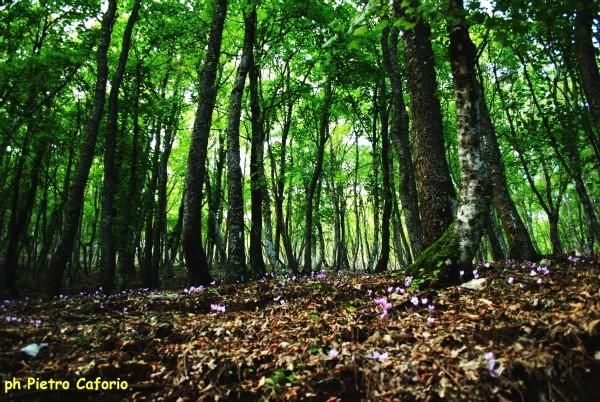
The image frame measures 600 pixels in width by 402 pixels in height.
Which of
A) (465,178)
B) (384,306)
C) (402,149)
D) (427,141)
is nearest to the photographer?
(384,306)

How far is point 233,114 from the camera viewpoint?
11.6 metres

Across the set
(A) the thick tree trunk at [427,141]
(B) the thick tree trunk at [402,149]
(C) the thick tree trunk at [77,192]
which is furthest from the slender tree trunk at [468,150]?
(C) the thick tree trunk at [77,192]

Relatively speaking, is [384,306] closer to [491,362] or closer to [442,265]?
[442,265]

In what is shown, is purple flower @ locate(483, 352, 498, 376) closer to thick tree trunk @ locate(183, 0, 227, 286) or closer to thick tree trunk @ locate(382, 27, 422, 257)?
thick tree trunk @ locate(183, 0, 227, 286)

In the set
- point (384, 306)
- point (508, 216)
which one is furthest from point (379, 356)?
point (508, 216)

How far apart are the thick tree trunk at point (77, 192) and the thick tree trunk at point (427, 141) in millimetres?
8679

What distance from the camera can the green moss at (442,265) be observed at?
5695 mm

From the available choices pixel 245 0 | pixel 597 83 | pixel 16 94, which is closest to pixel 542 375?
pixel 597 83

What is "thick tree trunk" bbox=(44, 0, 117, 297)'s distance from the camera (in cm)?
1029

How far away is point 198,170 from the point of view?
35.4 ft

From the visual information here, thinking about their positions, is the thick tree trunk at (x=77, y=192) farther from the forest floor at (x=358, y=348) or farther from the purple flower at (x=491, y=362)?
the purple flower at (x=491, y=362)

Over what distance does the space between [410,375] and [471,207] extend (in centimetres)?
313

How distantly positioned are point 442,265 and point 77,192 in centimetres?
965

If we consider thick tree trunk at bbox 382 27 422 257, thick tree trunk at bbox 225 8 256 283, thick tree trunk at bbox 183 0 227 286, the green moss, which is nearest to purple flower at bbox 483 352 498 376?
the green moss
